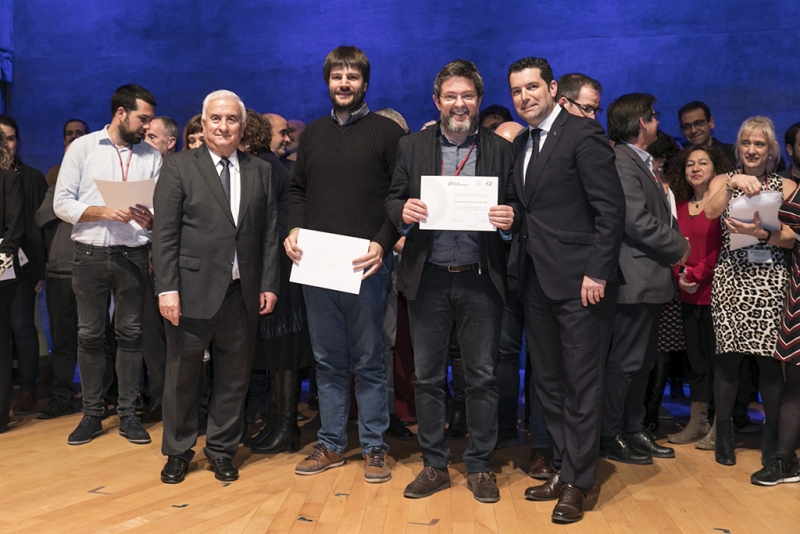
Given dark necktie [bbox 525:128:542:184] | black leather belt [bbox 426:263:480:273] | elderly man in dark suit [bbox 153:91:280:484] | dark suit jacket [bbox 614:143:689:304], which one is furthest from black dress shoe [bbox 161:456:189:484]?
dark suit jacket [bbox 614:143:689:304]

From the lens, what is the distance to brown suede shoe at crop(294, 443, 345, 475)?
3.73 m

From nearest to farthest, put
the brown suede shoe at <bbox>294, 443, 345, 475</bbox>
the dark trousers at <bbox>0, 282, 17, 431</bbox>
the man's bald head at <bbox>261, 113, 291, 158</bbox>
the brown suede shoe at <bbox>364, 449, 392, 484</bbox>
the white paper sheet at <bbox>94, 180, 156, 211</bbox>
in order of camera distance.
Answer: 1. the brown suede shoe at <bbox>364, 449, 392, 484</bbox>
2. the brown suede shoe at <bbox>294, 443, 345, 475</bbox>
3. the white paper sheet at <bbox>94, 180, 156, 211</bbox>
4. the dark trousers at <bbox>0, 282, 17, 431</bbox>
5. the man's bald head at <bbox>261, 113, 291, 158</bbox>

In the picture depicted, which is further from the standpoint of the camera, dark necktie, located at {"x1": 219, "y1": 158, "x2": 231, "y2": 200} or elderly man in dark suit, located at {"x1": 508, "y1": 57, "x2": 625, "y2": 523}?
dark necktie, located at {"x1": 219, "y1": 158, "x2": 231, "y2": 200}

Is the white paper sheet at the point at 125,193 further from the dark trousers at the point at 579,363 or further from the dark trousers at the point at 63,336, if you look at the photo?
the dark trousers at the point at 579,363

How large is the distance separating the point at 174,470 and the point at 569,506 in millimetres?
1819

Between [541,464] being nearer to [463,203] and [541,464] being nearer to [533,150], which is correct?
[463,203]

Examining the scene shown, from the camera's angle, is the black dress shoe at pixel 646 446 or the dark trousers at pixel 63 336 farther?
the dark trousers at pixel 63 336

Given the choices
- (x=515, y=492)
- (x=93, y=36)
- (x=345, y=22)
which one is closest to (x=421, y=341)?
(x=515, y=492)

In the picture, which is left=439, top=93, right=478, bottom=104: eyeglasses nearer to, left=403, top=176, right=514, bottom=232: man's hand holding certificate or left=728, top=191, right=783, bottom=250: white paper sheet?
left=403, top=176, right=514, bottom=232: man's hand holding certificate

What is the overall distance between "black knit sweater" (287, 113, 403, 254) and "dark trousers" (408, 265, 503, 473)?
14.3 inches

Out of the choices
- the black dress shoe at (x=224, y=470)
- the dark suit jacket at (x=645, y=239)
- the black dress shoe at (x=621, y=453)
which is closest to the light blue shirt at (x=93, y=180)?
the black dress shoe at (x=224, y=470)

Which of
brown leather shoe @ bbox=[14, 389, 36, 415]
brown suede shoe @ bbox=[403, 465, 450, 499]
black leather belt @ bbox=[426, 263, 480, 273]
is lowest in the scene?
brown leather shoe @ bbox=[14, 389, 36, 415]

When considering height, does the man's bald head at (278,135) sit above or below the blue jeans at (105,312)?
above

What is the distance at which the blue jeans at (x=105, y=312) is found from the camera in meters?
4.27
